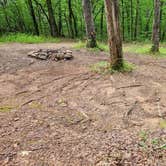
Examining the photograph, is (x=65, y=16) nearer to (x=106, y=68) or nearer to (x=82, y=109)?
(x=106, y=68)

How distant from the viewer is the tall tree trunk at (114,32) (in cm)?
480

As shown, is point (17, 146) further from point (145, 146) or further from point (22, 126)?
point (145, 146)

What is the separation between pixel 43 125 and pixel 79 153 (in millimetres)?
741

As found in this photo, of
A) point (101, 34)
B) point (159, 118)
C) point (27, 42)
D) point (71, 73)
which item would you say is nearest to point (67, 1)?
point (101, 34)

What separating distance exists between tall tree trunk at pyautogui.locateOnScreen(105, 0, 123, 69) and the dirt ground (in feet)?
1.15

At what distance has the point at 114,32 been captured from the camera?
16.1 ft

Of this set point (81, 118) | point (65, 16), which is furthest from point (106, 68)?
point (65, 16)

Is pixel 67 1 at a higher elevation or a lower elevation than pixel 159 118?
higher

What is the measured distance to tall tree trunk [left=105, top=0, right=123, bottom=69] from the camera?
15.8 feet

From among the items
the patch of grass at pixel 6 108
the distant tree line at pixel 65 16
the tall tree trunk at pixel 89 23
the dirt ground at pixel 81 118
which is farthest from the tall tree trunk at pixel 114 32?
the distant tree line at pixel 65 16

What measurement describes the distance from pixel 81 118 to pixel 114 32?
2.45m

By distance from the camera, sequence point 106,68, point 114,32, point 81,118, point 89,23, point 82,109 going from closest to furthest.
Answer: point 81,118 → point 82,109 → point 114,32 → point 106,68 → point 89,23

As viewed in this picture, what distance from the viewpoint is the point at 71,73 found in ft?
16.9

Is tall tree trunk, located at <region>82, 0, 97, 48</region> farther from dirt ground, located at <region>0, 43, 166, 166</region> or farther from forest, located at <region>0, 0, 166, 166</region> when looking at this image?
dirt ground, located at <region>0, 43, 166, 166</region>
